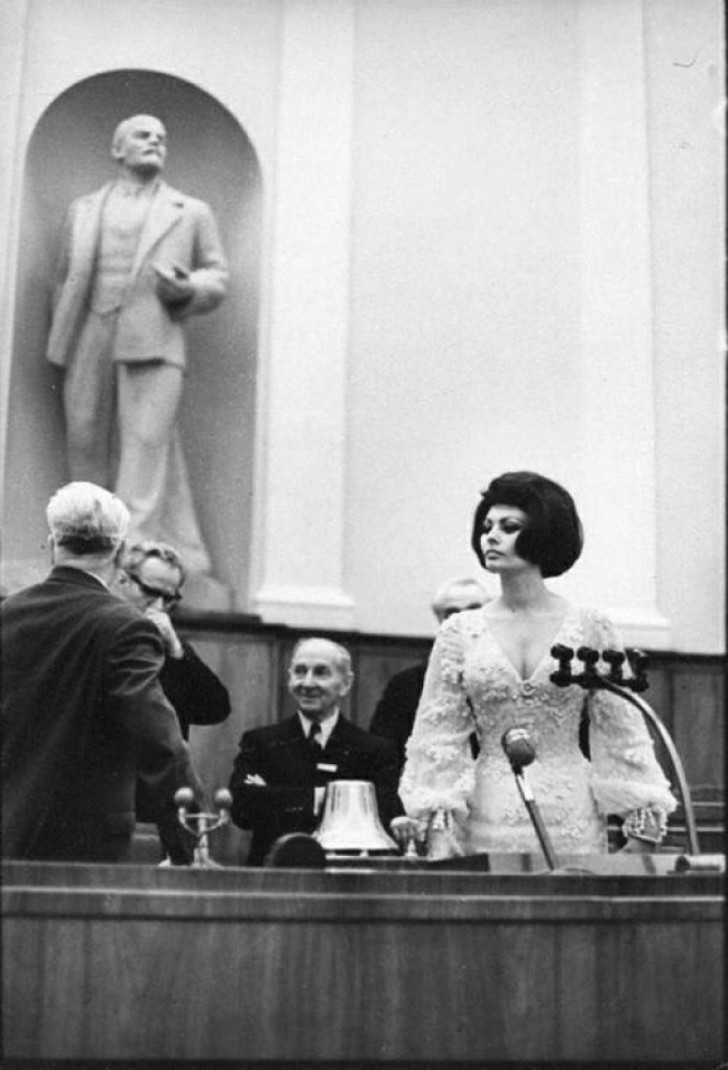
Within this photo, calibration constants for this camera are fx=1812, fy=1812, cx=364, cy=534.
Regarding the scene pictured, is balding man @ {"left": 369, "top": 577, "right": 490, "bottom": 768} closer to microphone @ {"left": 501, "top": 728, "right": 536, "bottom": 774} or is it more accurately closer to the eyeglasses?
the eyeglasses

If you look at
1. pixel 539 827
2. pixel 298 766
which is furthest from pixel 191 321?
pixel 539 827

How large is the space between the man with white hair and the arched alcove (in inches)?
159

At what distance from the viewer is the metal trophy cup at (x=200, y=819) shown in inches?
110

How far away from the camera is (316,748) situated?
4992mm

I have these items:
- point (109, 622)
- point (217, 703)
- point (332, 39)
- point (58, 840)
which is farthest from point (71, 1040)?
point (332, 39)

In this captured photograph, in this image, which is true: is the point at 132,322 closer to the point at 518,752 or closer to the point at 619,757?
the point at 619,757

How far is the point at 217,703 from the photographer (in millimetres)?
4906

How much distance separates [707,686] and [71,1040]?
18.0ft

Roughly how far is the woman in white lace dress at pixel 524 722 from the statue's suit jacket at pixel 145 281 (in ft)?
11.6

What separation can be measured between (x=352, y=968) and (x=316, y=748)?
2.65 metres

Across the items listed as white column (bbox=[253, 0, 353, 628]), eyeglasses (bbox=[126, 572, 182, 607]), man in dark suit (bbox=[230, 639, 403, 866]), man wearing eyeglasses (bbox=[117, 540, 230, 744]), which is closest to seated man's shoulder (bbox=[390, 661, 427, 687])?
man in dark suit (bbox=[230, 639, 403, 866])

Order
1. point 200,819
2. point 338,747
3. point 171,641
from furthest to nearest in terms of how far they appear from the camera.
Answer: point 338,747, point 171,641, point 200,819

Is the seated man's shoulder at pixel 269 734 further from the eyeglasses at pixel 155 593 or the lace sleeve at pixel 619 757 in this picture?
the lace sleeve at pixel 619 757

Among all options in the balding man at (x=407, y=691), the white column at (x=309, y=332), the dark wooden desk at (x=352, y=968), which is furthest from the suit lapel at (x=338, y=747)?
the dark wooden desk at (x=352, y=968)
